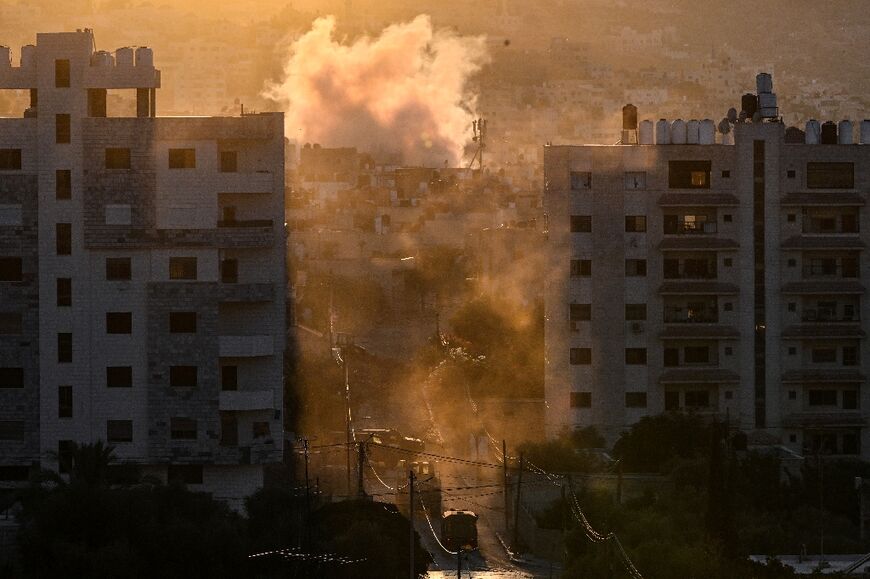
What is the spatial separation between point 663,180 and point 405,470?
6.92 m

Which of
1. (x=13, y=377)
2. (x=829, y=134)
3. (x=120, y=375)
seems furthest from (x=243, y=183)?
(x=829, y=134)

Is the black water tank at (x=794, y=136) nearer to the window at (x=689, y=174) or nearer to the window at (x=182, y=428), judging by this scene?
the window at (x=689, y=174)

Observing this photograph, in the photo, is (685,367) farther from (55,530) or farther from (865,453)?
(55,530)

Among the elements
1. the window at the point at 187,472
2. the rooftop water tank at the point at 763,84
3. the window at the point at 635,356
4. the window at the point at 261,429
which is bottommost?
the window at the point at 187,472

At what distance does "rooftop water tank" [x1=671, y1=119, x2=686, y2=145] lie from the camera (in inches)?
1542

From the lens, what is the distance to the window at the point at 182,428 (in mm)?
33781

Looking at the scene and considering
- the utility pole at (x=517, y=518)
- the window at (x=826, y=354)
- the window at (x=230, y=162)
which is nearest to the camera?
the window at (x=230, y=162)

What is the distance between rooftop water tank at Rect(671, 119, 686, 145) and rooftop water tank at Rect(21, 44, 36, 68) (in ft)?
38.1

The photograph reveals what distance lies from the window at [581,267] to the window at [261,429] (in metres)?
7.30

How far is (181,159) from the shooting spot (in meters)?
33.6

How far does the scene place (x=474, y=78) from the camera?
145000mm

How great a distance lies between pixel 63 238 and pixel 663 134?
11.2m

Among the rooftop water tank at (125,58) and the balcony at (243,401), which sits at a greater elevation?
the rooftop water tank at (125,58)

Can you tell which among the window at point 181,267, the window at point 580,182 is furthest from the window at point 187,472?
the window at point 580,182
